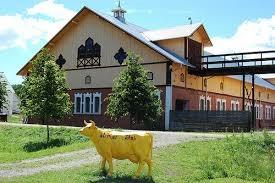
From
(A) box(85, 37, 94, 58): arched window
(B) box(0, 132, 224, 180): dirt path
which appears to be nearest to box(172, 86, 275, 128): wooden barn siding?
(A) box(85, 37, 94, 58): arched window

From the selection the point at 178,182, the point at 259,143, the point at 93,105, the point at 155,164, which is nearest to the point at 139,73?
the point at 93,105

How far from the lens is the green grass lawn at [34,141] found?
24.2 m

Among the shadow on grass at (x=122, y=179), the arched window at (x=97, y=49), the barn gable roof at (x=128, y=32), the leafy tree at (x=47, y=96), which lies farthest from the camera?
the arched window at (x=97, y=49)

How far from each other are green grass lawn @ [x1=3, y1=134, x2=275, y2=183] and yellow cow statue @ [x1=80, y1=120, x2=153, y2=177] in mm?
603

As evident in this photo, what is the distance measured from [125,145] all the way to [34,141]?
1525 cm

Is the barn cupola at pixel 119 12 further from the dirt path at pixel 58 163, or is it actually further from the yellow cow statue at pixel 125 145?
the yellow cow statue at pixel 125 145

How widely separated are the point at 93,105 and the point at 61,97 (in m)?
11.6

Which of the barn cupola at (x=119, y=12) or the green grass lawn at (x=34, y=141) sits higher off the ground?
the barn cupola at (x=119, y=12)

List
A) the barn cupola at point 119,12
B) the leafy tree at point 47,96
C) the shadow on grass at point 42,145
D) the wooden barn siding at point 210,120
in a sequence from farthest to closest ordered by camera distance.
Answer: the barn cupola at point 119,12, the wooden barn siding at point 210,120, the leafy tree at point 47,96, the shadow on grass at point 42,145

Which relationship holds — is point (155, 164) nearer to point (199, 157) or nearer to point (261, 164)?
point (199, 157)

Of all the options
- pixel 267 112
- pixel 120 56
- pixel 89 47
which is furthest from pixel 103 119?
pixel 267 112

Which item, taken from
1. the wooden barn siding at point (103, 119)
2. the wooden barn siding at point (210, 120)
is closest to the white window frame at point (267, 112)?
the wooden barn siding at point (210, 120)

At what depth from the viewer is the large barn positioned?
35.7 m

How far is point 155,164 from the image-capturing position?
16.1m
